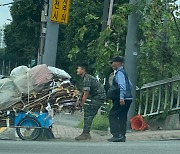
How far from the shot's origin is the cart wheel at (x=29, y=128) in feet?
42.5

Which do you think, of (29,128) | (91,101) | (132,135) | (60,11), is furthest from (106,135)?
(60,11)

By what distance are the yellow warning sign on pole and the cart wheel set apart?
4558 millimetres

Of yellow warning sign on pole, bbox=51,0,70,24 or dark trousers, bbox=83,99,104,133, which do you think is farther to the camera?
yellow warning sign on pole, bbox=51,0,70,24

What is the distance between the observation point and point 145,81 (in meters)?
15.9

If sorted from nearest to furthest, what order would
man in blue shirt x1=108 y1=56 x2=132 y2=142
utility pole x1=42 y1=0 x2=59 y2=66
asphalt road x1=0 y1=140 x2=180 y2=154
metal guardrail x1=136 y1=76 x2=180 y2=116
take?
1. asphalt road x1=0 y1=140 x2=180 y2=154
2. man in blue shirt x1=108 y1=56 x2=132 y2=142
3. metal guardrail x1=136 y1=76 x2=180 y2=116
4. utility pole x1=42 y1=0 x2=59 y2=66

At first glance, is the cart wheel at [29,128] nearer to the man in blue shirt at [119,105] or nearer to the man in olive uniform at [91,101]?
the man in olive uniform at [91,101]

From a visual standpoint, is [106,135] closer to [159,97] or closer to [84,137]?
[84,137]

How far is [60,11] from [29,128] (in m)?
4.77

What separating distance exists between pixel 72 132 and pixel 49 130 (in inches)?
67.4

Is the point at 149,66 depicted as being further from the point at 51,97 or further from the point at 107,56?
the point at 51,97

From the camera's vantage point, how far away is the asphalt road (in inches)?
414

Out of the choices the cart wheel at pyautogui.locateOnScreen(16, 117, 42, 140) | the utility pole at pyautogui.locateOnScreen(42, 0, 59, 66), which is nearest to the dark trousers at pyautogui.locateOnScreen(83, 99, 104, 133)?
the cart wheel at pyautogui.locateOnScreen(16, 117, 42, 140)

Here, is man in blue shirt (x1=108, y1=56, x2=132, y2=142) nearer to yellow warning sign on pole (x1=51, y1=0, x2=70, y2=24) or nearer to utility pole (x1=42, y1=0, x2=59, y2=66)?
yellow warning sign on pole (x1=51, y1=0, x2=70, y2=24)

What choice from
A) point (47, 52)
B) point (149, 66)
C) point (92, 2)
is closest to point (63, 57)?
point (92, 2)
